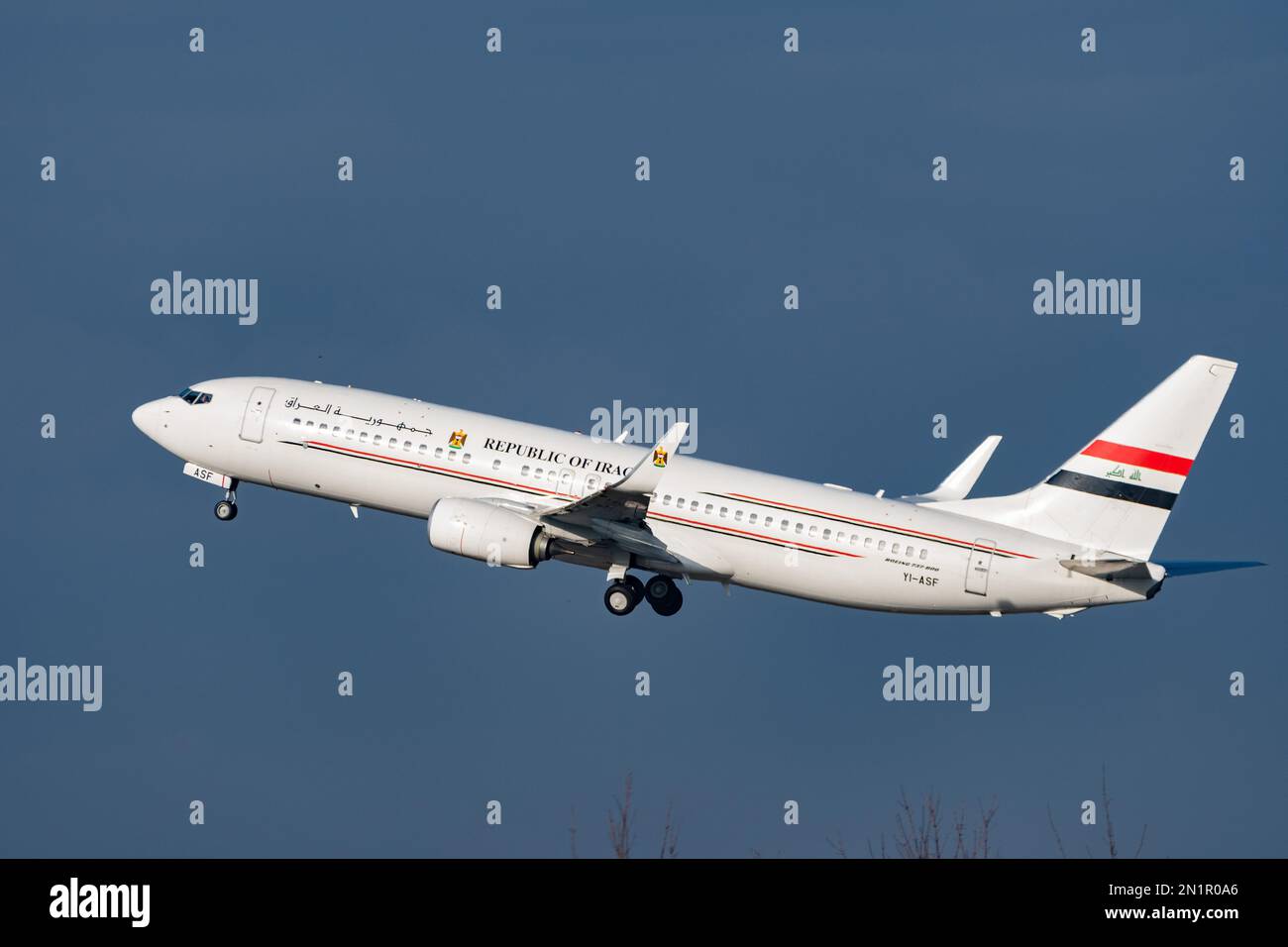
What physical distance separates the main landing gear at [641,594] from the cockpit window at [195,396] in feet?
48.0

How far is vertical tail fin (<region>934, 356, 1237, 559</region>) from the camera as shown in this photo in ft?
205

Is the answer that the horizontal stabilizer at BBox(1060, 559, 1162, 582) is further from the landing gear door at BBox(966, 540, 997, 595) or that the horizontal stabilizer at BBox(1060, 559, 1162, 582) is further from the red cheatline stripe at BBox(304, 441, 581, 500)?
the red cheatline stripe at BBox(304, 441, 581, 500)

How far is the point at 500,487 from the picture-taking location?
63.6 metres

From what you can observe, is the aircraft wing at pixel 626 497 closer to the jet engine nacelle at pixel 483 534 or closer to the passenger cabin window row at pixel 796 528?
the jet engine nacelle at pixel 483 534

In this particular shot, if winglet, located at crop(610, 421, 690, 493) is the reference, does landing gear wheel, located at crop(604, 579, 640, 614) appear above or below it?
below

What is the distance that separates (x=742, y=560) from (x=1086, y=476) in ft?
35.5

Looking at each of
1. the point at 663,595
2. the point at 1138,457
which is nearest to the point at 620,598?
the point at 663,595

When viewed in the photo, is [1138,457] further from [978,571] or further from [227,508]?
[227,508]

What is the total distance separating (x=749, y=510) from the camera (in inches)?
2478

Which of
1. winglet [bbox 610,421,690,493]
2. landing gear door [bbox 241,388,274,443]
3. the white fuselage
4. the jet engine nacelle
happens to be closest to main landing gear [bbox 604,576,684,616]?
the white fuselage


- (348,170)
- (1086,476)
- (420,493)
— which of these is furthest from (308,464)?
(1086,476)

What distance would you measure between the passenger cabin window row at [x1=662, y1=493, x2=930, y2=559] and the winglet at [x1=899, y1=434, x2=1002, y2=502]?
7.26 metres

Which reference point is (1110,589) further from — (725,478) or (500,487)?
(500,487)

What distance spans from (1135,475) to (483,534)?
1972 centimetres
